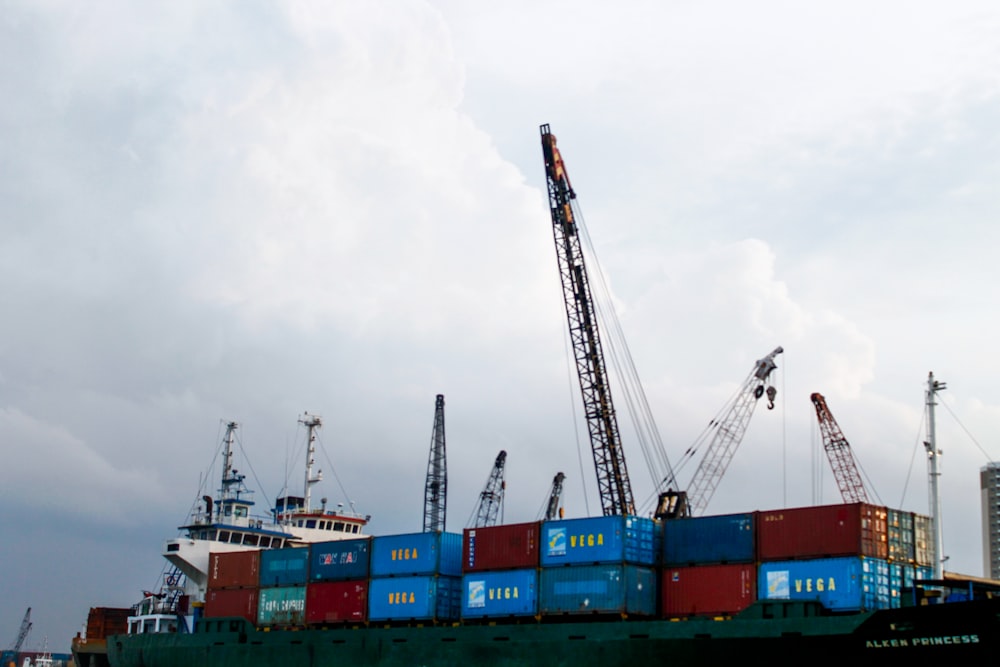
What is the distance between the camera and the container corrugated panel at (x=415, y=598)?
184ft

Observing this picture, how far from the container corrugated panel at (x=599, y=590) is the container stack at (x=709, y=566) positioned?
107 cm

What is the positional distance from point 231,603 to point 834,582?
39.6 meters

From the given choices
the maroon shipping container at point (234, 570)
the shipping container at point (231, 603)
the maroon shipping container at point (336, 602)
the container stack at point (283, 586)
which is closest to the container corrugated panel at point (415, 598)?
the maroon shipping container at point (336, 602)

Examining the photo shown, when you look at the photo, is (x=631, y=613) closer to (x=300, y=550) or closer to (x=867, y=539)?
(x=867, y=539)

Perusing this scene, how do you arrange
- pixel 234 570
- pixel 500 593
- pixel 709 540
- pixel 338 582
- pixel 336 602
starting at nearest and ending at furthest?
pixel 709 540 < pixel 500 593 < pixel 336 602 < pixel 338 582 < pixel 234 570

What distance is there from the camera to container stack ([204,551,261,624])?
6619cm

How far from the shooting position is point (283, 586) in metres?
64.6

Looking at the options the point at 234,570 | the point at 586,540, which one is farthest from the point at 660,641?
the point at 234,570

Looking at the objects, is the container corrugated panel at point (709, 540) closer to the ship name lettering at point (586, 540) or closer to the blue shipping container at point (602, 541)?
the blue shipping container at point (602, 541)

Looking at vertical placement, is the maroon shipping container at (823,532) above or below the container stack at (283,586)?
above

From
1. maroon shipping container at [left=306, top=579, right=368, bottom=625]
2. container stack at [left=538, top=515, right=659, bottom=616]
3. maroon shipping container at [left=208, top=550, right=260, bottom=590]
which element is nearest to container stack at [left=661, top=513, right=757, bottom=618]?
container stack at [left=538, top=515, right=659, bottom=616]

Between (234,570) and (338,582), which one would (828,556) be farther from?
(234,570)

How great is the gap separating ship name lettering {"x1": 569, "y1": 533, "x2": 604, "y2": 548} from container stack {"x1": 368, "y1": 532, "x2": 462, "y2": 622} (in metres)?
9.19

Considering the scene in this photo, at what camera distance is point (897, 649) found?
4003 centimetres
